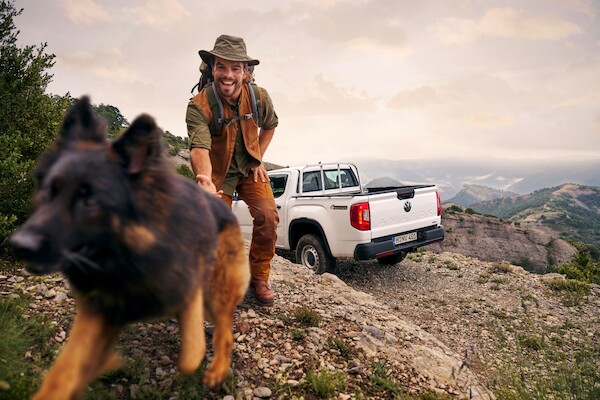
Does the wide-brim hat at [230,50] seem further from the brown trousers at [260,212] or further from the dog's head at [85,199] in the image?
the dog's head at [85,199]

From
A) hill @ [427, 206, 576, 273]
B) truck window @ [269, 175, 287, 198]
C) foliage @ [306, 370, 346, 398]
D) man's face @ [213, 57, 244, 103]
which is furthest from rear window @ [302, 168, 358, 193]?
hill @ [427, 206, 576, 273]

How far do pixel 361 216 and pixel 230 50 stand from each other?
6.30 metres

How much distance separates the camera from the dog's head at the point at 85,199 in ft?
2.20

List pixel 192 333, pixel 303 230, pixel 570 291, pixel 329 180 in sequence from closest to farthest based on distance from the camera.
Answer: pixel 192 333 < pixel 303 230 < pixel 570 291 < pixel 329 180

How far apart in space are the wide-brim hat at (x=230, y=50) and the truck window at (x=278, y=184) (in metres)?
7.85

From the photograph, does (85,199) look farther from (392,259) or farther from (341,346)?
(392,259)

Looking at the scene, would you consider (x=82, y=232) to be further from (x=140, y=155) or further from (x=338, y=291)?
(x=338, y=291)

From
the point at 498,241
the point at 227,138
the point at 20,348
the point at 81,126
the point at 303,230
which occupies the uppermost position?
the point at 227,138

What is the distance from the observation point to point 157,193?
0.77 metres

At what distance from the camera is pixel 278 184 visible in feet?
34.4

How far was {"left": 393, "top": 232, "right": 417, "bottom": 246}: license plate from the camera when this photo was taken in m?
8.75

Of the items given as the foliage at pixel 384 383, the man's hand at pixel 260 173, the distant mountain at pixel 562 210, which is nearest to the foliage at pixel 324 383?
the foliage at pixel 384 383

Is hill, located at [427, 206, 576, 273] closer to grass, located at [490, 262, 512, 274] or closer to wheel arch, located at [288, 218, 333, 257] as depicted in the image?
grass, located at [490, 262, 512, 274]

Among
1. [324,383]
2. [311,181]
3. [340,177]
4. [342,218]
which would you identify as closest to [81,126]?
[324,383]
